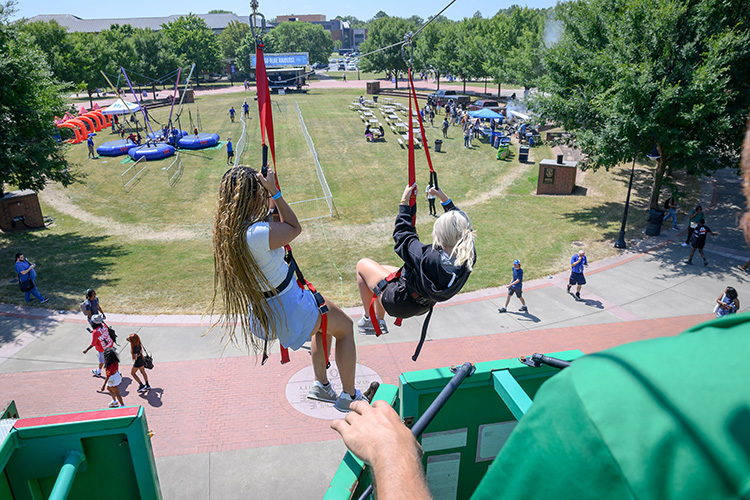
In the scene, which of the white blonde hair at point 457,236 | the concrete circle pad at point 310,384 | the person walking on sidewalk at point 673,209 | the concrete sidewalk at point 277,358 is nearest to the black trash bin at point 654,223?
the person walking on sidewalk at point 673,209

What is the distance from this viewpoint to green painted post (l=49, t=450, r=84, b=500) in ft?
7.23

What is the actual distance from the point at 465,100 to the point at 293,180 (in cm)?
2977

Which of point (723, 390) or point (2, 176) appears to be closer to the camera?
point (723, 390)

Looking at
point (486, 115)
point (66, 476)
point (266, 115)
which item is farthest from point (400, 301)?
point (486, 115)

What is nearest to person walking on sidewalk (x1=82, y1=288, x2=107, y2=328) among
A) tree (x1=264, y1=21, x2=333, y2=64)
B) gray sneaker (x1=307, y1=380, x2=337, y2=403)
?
gray sneaker (x1=307, y1=380, x2=337, y2=403)

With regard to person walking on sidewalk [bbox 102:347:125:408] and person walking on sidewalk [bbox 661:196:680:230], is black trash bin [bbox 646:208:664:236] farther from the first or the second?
person walking on sidewalk [bbox 102:347:125:408]

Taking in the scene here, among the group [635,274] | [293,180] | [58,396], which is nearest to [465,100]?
[293,180]

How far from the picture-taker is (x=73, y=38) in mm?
56406

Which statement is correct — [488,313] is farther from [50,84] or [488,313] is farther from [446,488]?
[50,84]

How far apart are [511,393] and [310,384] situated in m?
9.37

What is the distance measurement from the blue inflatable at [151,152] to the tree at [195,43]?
4238cm

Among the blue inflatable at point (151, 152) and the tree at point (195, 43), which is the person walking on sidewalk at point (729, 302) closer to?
the blue inflatable at point (151, 152)

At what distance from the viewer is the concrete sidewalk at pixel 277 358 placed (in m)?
9.38

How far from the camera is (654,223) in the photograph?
19.7 metres
